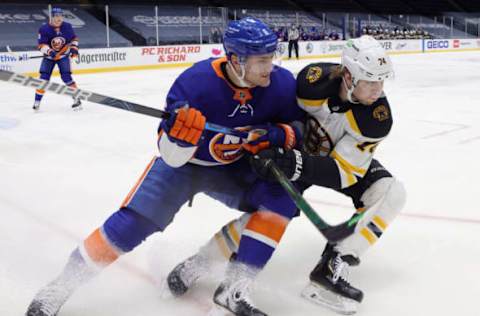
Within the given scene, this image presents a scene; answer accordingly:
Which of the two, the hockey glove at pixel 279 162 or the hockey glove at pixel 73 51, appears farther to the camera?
the hockey glove at pixel 73 51

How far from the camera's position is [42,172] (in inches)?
127

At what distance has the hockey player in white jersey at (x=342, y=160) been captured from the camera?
157cm

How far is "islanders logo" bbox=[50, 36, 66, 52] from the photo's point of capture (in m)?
5.80

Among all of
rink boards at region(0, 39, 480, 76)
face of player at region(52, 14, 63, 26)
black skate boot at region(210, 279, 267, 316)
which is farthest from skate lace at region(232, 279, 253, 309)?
rink boards at region(0, 39, 480, 76)

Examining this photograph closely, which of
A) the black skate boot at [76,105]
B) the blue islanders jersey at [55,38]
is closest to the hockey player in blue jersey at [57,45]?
the blue islanders jersey at [55,38]

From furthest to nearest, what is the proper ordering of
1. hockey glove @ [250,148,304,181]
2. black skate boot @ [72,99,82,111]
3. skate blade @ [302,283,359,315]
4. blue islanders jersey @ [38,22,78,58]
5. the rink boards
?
the rink boards
blue islanders jersey @ [38,22,78,58]
black skate boot @ [72,99,82,111]
skate blade @ [302,283,359,315]
hockey glove @ [250,148,304,181]

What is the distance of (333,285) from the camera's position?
173 cm

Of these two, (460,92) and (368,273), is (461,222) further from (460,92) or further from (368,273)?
(460,92)

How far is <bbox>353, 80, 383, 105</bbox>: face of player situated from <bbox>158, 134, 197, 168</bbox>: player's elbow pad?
1.57 feet

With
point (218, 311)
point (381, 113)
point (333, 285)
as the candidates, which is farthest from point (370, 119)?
point (218, 311)

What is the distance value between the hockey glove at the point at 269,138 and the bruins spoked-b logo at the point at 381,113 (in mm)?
237

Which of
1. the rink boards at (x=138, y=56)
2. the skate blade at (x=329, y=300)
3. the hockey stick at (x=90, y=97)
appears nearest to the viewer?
the hockey stick at (x=90, y=97)

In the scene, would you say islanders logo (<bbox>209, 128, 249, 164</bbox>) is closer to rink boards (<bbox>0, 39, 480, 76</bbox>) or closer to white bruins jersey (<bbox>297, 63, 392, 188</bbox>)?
white bruins jersey (<bbox>297, 63, 392, 188</bbox>)

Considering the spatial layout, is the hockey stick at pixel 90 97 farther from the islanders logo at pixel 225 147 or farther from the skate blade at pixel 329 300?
the skate blade at pixel 329 300
